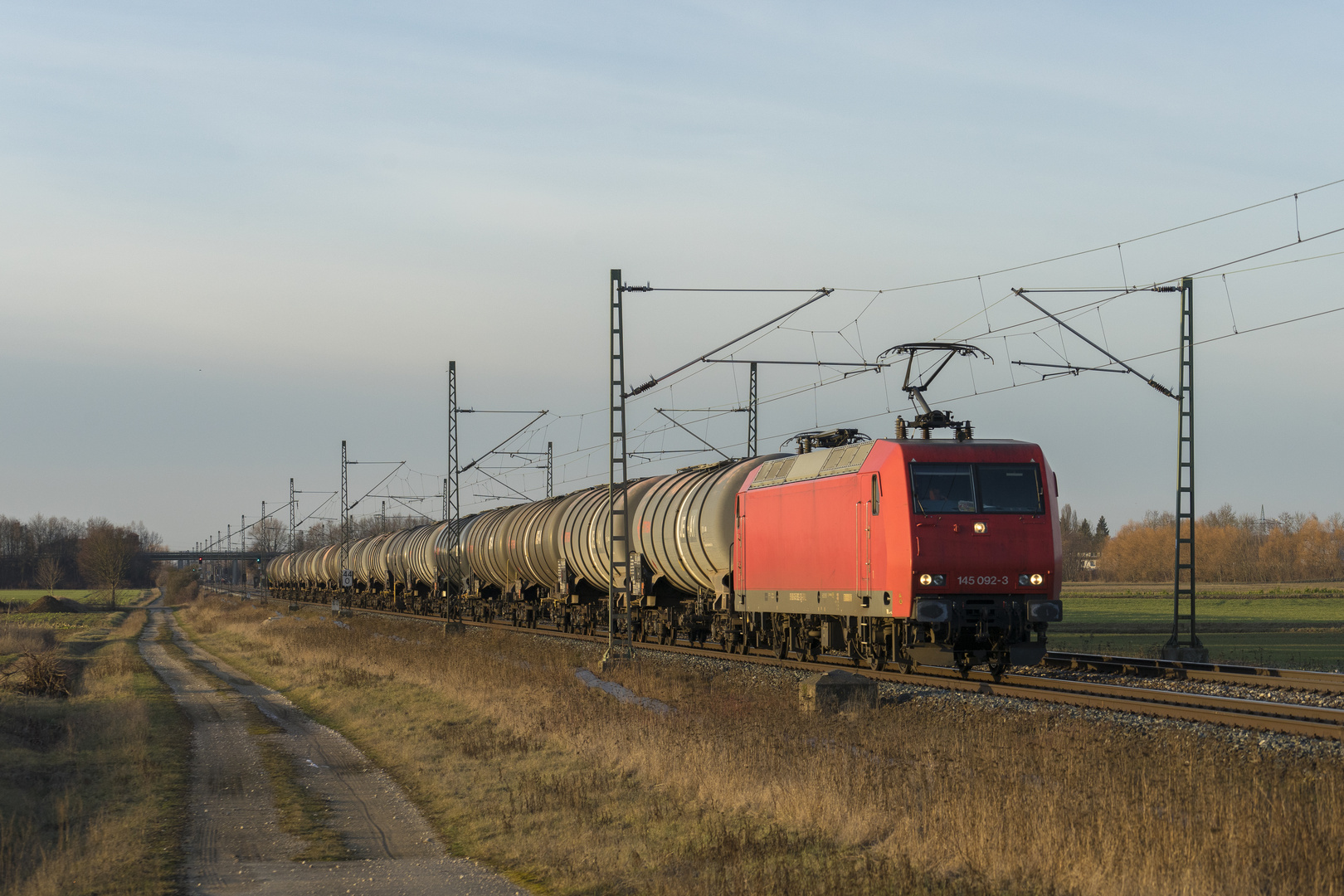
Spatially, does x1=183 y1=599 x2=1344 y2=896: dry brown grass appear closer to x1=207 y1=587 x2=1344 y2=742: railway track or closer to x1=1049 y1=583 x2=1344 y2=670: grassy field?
x1=207 y1=587 x2=1344 y2=742: railway track

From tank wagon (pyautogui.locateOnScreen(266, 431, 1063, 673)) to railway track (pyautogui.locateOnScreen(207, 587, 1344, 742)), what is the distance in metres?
0.49

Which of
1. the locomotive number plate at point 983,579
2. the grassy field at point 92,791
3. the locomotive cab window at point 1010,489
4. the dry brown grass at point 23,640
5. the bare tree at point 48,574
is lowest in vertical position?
the bare tree at point 48,574

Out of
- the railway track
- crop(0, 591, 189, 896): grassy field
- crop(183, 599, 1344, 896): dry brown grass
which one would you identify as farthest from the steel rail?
crop(0, 591, 189, 896): grassy field

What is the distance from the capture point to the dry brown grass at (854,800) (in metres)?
8.24


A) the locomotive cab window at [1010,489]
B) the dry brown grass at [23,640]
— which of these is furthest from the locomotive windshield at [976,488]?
the dry brown grass at [23,640]

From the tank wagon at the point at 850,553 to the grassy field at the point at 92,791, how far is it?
11.1 metres

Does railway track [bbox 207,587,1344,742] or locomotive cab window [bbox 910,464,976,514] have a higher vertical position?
locomotive cab window [bbox 910,464,976,514]

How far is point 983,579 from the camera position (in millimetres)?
18547

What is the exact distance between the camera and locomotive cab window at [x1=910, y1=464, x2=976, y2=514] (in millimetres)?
18609

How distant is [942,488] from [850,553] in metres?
2.50

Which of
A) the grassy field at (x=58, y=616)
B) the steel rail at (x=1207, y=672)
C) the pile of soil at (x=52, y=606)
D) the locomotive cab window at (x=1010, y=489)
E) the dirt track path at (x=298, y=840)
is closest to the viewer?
the dirt track path at (x=298, y=840)

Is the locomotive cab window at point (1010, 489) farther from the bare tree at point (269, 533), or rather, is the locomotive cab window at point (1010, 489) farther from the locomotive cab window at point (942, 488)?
the bare tree at point (269, 533)

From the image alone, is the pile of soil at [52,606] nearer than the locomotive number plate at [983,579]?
No

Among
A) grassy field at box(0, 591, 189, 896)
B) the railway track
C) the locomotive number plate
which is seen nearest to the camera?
grassy field at box(0, 591, 189, 896)
